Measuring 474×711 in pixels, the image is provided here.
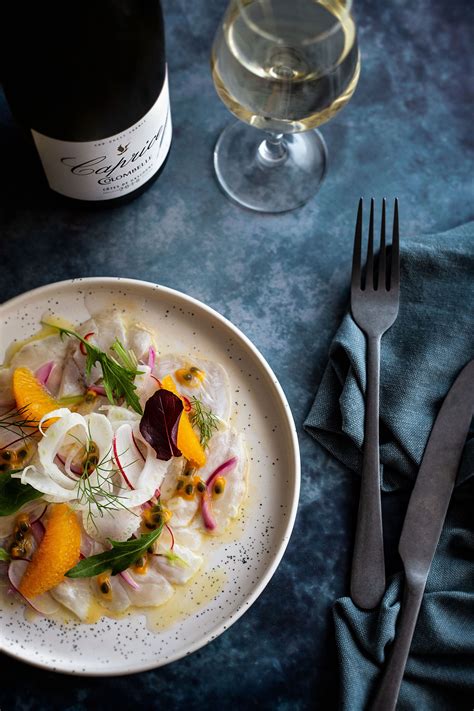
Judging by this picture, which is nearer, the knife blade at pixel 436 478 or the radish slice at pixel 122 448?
the radish slice at pixel 122 448

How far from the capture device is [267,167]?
78.2 inches

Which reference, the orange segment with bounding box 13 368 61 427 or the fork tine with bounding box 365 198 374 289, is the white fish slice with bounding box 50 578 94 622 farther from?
the fork tine with bounding box 365 198 374 289

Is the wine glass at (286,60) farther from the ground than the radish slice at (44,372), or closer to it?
farther from the ground

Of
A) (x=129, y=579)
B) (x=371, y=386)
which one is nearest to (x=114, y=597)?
(x=129, y=579)

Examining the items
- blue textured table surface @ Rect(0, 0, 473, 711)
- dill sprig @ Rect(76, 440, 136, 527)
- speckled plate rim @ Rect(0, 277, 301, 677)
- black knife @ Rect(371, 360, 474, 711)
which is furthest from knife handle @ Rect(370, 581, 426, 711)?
dill sprig @ Rect(76, 440, 136, 527)

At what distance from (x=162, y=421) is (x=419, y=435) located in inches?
22.6

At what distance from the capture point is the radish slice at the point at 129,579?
1.61 metres

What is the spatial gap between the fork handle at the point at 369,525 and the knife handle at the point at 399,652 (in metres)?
0.07

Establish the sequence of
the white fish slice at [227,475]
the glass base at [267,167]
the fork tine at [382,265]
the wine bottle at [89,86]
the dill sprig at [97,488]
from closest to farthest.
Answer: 1. the wine bottle at [89,86]
2. the dill sprig at [97,488]
3. the white fish slice at [227,475]
4. the fork tine at [382,265]
5. the glass base at [267,167]

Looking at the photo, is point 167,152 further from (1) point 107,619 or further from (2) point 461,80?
(1) point 107,619

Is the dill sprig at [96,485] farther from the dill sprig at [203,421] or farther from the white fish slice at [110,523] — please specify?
the dill sprig at [203,421]

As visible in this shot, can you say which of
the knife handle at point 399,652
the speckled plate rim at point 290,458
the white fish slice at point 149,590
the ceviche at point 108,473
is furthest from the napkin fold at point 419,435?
the white fish slice at point 149,590

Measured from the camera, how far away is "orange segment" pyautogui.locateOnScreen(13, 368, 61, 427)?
1.64m

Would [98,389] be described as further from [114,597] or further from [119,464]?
[114,597]
